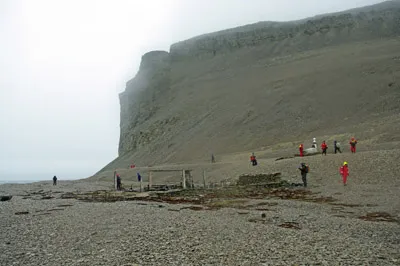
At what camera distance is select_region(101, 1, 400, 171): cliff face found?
6406 centimetres

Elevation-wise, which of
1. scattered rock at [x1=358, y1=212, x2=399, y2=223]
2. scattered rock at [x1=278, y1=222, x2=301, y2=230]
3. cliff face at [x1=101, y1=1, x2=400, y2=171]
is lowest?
scattered rock at [x1=358, y1=212, x2=399, y2=223]

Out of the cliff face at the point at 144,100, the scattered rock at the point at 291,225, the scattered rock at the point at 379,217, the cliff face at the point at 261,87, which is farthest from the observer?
the cliff face at the point at 144,100

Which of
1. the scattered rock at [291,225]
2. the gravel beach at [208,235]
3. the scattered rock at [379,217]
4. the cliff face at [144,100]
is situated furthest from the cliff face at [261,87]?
the scattered rock at [291,225]

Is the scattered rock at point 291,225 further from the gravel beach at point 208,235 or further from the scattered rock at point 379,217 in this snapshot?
the scattered rock at point 379,217

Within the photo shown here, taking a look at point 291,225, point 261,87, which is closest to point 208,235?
point 291,225

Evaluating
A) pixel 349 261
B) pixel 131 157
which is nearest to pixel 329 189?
pixel 349 261

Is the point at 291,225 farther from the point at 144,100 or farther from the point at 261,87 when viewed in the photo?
the point at 144,100

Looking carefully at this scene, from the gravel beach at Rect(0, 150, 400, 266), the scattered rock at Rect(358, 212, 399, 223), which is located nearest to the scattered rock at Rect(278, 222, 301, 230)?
the gravel beach at Rect(0, 150, 400, 266)

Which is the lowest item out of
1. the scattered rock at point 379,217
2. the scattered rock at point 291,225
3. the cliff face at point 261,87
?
the scattered rock at point 379,217

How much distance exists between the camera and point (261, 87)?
83500 mm

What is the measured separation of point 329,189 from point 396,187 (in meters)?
4.22

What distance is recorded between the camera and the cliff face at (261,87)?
210ft

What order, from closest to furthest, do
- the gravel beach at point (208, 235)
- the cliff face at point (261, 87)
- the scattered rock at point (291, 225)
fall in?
the gravel beach at point (208, 235) < the scattered rock at point (291, 225) < the cliff face at point (261, 87)

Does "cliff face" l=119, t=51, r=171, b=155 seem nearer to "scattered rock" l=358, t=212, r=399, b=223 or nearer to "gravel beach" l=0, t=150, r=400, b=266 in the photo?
"gravel beach" l=0, t=150, r=400, b=266
